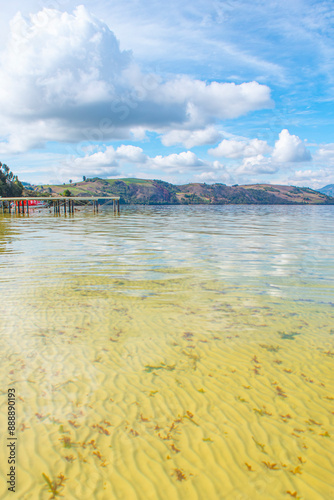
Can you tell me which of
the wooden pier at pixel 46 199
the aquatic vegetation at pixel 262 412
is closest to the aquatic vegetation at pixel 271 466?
the aquatic vegetation at pixel 262 412

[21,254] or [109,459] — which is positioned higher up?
[21,254]

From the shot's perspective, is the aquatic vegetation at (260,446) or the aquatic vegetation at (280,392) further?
the aquatic vegetation at (280,392)

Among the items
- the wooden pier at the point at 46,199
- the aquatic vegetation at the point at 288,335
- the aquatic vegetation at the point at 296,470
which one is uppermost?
the wooden pier at the point at 46,199

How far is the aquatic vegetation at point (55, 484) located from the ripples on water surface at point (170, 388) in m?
0.05

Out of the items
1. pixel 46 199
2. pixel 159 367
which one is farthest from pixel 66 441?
pixel 46 199

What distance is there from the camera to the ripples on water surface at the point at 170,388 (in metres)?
4.49

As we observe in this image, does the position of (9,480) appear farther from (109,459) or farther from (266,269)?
(266,269)

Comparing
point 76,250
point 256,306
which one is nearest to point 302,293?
point 256,306

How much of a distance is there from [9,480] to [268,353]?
19.5 ft

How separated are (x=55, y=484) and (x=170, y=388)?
2.70 m

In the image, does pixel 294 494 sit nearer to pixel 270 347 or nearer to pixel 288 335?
pixel 270 347

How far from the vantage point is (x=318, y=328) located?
374 inches

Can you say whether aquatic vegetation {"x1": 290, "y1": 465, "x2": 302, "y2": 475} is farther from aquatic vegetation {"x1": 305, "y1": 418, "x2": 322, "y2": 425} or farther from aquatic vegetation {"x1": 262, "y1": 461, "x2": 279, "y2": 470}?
aquatic vegetation {"x1": 305, "y1": 418, "x2": 322, "y2": 425}

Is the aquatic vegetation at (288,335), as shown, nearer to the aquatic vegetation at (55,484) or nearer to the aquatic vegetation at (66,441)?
the aquatic vegetation at (66,441)
